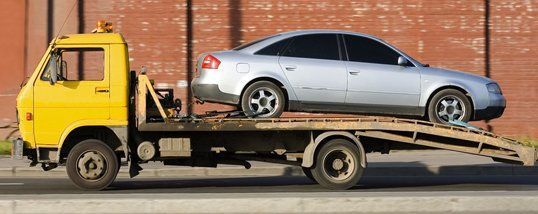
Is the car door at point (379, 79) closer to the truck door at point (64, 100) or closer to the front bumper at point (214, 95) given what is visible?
the front bumper at point (214, 95)

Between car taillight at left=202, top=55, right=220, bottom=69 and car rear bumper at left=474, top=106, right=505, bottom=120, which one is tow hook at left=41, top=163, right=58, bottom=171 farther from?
car rear bumper at left=474, top=106, right=505, bottom=120

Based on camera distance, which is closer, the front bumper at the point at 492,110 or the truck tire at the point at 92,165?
the truck tire at the point at 92,165

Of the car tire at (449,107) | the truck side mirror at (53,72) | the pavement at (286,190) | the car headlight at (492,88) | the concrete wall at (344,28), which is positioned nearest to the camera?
the pavement at (286,190)

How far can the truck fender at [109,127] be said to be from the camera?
10.8 meters

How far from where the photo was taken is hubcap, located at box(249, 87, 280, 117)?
1114 cm

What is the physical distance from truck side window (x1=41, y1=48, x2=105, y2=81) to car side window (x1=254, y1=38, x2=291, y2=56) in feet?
6.95

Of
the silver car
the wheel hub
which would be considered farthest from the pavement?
the silver car

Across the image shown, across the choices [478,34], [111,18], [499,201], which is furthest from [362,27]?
[499,201]

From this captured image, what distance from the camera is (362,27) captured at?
20.1 m

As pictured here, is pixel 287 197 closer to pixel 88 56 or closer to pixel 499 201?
pixel 499 201

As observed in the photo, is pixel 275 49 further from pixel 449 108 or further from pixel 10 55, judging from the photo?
pixel 10 55

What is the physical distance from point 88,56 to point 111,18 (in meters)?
8.65

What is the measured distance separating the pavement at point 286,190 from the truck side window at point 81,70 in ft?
5.01

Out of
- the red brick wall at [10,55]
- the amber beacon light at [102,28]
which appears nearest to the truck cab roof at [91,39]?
the amber beacon light at [102,28]
